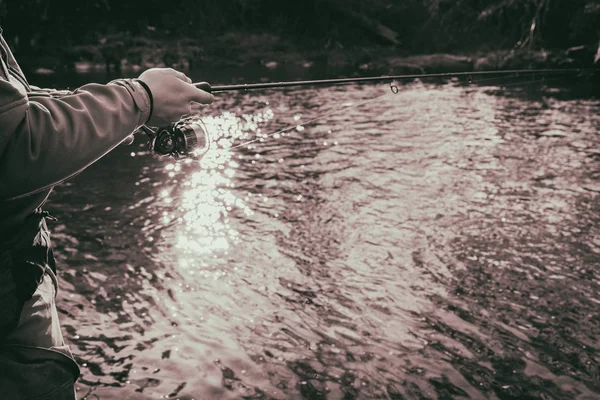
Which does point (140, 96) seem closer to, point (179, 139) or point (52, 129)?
point (52, 129)

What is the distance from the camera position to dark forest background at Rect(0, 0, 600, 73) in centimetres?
2886

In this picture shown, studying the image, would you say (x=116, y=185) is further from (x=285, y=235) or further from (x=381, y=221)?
(x=381, y=221)

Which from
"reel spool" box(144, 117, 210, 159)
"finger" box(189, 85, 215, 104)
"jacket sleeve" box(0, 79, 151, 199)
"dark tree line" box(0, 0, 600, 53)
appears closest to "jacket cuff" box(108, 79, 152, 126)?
"jacket sleeve" box(0, 79, 151, 199)

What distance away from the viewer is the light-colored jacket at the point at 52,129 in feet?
5.05

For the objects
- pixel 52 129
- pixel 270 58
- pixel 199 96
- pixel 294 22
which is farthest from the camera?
pixel 294 22

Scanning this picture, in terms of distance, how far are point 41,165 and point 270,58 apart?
32.8m

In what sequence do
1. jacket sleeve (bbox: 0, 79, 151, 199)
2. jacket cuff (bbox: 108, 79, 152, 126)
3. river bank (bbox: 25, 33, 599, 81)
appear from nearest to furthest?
1. jacket sleeve (bbox: 0, 79, 151, 199)
2. jacket cuff (bbox: 108, 79, 152, 126)
3. river bank (bbox: 25, 33, 599, 81)

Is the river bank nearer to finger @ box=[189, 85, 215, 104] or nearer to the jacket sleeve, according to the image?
finger @ box=[189, 85, 215, 104]

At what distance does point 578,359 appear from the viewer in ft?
17.2

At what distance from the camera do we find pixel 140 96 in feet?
6.03

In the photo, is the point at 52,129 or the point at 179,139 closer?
the point at 52,129

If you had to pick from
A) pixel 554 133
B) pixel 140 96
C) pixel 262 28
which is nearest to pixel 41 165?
pixel 140 96

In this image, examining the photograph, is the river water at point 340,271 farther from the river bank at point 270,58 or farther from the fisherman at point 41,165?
the river bank at point 270,58

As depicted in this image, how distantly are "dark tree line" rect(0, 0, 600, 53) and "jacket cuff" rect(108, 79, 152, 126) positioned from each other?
27.1 meters
